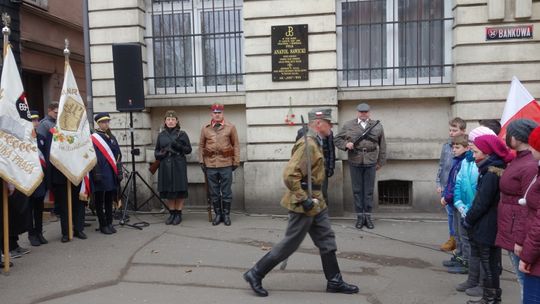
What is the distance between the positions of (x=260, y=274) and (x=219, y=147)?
355cm

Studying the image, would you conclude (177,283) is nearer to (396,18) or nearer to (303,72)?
(303,72)

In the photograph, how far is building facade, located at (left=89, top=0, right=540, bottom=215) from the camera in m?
8.85

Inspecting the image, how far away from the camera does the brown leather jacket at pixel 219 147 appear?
8.41 metres

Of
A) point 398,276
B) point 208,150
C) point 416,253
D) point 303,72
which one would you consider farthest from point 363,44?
point 398,276

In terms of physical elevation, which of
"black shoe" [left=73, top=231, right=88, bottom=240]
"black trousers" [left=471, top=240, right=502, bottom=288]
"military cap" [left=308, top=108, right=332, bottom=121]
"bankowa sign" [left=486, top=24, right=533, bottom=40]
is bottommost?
"black shoe" [left=73, top=231, right=88, bottom=240]

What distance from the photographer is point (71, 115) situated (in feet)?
24.7

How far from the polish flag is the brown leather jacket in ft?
14.2

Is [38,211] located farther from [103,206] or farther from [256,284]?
[256,284]

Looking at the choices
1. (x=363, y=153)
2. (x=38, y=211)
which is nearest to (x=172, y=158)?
(x=38, y=211)

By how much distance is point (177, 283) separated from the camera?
18.6ft

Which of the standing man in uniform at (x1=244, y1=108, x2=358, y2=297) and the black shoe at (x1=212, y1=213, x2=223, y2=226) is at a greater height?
the standing man in uniform at (x1=244, y1=108, x2=358, y2=297)

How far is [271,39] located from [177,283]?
17.1 ft

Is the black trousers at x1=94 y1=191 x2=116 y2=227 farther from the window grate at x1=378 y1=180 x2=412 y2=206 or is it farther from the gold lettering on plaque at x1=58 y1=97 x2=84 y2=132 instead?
the window grate at x1=378 y1=180 x2=412 y2=206

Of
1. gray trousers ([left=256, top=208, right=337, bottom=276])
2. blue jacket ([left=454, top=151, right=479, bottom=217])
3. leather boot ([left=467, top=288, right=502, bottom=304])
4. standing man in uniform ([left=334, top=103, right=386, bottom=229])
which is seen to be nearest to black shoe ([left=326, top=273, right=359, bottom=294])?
gray trousers ([left=256, top=208, right=337, bottom=276])
